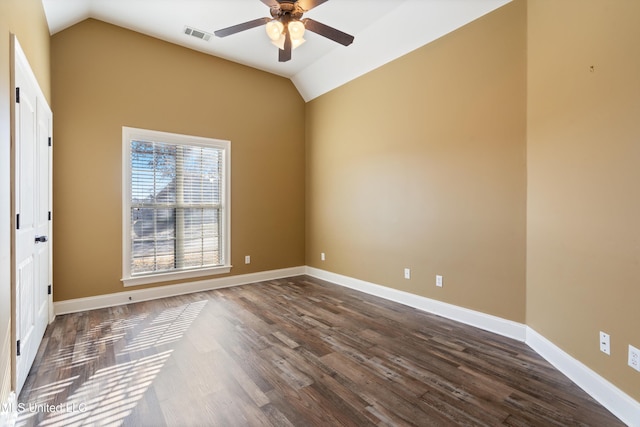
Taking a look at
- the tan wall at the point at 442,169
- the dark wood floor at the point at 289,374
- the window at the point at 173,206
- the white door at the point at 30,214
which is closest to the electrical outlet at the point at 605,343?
the dark wood floor at the point at 289,374

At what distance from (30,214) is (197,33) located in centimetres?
290

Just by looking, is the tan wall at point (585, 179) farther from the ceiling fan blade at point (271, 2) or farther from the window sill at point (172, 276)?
the window sill at point (172, 276)

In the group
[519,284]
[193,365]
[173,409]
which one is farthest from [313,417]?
[519,284]

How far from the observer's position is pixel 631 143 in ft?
5.53

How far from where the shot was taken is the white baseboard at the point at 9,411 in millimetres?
1489

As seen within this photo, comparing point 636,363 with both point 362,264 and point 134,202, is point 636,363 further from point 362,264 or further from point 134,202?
point 134,202

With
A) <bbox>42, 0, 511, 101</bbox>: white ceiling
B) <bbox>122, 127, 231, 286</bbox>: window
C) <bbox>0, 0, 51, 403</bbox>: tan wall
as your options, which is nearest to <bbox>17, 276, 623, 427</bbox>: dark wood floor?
<bbox>0, 0, 51, 403</bbox>: tan wall

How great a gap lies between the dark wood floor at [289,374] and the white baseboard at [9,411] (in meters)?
0.06

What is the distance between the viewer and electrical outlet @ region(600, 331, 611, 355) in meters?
1.83

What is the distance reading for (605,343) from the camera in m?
1.85

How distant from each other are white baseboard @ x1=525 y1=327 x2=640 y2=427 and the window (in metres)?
3.93

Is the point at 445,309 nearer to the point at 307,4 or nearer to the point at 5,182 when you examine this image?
the point at 307,4

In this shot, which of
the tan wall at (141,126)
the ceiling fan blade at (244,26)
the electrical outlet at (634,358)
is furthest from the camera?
the tan wall at (141,126)

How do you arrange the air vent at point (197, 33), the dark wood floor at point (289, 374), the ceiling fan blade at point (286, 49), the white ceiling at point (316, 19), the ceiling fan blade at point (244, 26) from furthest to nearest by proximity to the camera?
the air vent at point (197, 33), the white ceiling at point (316, 19), the ceiling fan blade at point (286, 49), the ceiling fan blade at point (244, 26), the dark wood floor at point (289, 374)
